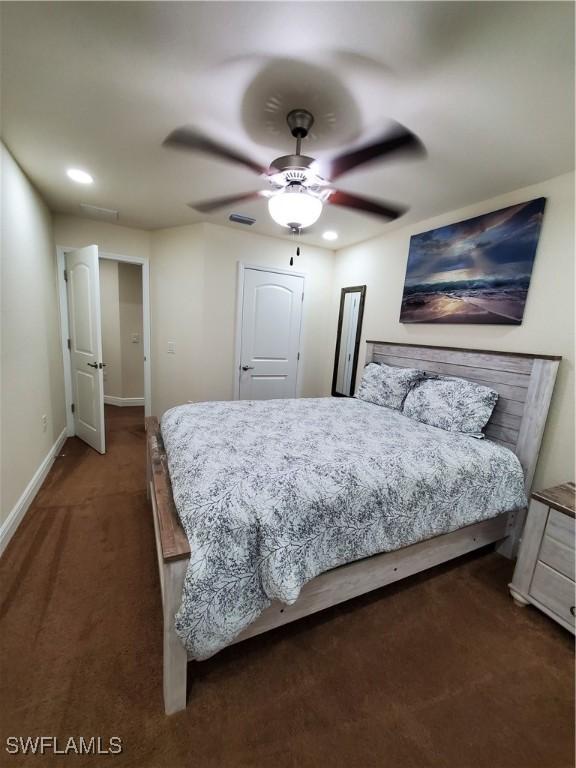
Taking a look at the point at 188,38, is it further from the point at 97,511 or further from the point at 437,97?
the point at 97,511

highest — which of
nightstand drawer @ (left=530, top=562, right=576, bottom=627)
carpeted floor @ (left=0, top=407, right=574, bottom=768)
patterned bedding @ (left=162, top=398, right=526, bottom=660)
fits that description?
patterned bedding @ (left=162, top=398, right=526, bottom=660)

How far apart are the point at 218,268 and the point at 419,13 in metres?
2.64

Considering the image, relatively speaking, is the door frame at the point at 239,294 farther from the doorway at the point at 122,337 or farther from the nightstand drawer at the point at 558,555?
the nightstand drawer at the point at 558,555

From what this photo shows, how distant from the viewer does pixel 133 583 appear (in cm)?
171

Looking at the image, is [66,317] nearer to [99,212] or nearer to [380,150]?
[99,212]

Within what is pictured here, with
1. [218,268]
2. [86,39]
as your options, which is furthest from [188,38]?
[218,268]

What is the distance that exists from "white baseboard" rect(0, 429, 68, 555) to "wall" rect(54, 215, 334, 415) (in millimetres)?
1283

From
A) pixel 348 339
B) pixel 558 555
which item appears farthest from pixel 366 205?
pixel 558 555

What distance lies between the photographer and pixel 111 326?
4816 millimetres

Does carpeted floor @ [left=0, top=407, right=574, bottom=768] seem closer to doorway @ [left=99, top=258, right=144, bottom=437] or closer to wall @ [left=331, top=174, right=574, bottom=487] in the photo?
wall @ [left=331, top=174, right=574, bottom=487]

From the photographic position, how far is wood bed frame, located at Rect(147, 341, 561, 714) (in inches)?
43.5

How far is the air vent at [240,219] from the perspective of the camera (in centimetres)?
297

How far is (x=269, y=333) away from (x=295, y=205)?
2.22 m

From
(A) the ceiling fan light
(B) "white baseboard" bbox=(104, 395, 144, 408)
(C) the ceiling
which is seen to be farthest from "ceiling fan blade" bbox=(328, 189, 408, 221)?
(B) "white baseboard" bbox=(104, 395, 144, 408)
